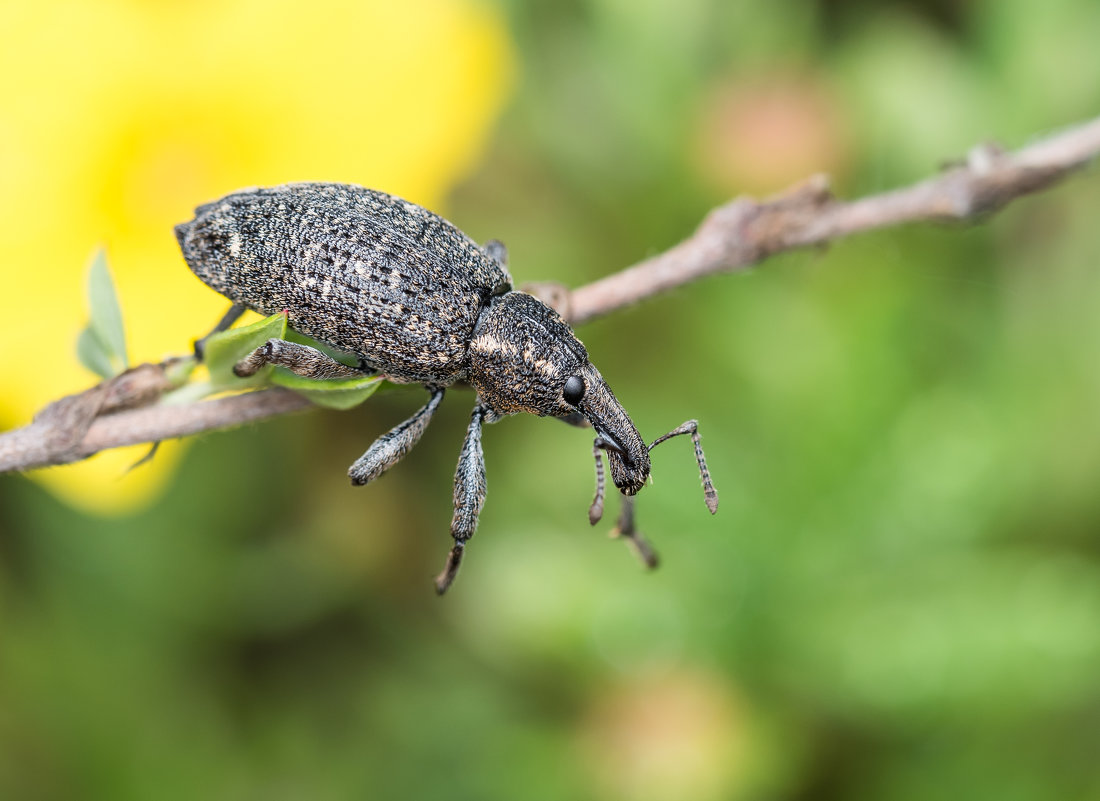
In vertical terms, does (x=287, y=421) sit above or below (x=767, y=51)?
below

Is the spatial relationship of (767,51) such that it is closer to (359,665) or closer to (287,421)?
(287,421)

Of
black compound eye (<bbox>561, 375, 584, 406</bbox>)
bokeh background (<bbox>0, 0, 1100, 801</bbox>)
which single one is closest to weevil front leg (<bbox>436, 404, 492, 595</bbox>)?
black compound eye (<bbox>561, 375, 584, 406</bbox>)

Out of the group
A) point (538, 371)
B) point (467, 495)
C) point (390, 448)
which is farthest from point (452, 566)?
point (538, 371)

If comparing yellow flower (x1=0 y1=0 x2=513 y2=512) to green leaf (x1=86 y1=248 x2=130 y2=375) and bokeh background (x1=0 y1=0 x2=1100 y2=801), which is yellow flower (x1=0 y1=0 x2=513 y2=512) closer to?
bokeh background (x1=0 y1=0 x2=1100 y2=801)

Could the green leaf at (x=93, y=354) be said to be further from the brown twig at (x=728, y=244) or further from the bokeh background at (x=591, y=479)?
the bokeh background at (x=591, y=479)

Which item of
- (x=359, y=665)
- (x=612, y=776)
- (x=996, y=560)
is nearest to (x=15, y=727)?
(x=359, y=665)

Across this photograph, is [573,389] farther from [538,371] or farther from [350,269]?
[350,269]
